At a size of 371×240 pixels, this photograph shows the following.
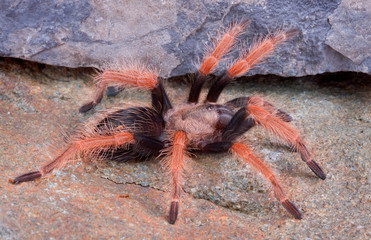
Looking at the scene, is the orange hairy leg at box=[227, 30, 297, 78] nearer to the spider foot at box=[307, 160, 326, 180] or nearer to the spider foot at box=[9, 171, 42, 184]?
the spider foot at box=[307, 160, 326, 180]

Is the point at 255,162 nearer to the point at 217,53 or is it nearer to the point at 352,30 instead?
the point at 217,53

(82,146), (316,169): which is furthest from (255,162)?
(82,146)

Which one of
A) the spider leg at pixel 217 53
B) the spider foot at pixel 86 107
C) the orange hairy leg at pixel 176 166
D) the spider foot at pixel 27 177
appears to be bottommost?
the spider foot at pixel 86 107

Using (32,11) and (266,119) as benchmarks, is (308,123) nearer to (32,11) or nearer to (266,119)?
(266,119)

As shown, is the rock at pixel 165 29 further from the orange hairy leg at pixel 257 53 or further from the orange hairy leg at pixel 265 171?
the orange hairy leg at pixel 265 171

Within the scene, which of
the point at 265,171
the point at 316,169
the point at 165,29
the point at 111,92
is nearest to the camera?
the point at 265,171

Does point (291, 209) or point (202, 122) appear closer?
point (291, 209)

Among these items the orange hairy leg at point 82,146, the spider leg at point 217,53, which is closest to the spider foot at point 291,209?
the orange hairy leg at point 82,146

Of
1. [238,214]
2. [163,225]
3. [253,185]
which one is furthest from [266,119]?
[163,225]
